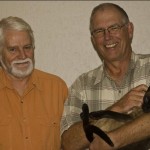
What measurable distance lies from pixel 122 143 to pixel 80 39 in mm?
1359

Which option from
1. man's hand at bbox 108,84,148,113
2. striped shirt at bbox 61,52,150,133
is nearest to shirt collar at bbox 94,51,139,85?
striped shirt at bbox 61,52,150,133

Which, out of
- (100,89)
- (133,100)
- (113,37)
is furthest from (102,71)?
(133,100)

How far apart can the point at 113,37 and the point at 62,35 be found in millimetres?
755

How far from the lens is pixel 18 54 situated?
244 cm

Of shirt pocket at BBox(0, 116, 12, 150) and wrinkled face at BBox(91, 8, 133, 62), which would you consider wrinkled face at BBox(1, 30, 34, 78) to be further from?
wrinkled face at BBox(91, 8, 133, 62)

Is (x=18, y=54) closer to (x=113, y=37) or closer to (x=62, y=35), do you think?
(x=62, y=35)

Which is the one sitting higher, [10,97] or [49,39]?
[49,39]

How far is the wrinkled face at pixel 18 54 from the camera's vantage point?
7.94ft

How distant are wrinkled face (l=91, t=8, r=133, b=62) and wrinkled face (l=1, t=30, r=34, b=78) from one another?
0.55m

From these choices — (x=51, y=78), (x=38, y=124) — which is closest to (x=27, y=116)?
(x=38, y=124)

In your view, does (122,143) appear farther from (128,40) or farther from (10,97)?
(10,97)

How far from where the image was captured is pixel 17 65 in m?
2.42

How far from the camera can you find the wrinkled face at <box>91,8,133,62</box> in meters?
2.23

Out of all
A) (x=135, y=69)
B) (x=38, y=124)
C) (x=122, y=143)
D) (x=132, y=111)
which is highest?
(x=135, y=69)
